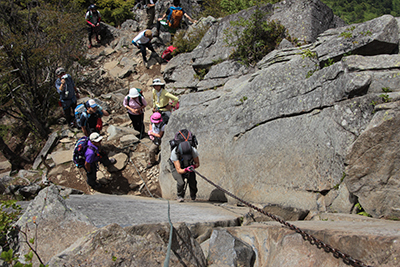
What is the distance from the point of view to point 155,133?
32.1ft

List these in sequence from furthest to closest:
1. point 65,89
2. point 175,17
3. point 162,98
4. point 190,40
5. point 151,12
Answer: point 151,12 → point 175,17 → point 190,40 → point 65,89 → point 162,98

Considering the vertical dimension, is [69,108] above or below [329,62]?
below

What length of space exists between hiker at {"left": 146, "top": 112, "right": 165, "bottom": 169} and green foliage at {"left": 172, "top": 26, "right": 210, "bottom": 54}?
289 inches

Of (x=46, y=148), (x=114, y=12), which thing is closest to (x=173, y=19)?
(x=114, y=12)

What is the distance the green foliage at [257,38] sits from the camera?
10.3 m

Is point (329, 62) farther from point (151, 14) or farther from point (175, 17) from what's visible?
point (151, 14)

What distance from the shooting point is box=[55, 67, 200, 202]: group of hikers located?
20.7ft

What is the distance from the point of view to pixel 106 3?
78.9 feet

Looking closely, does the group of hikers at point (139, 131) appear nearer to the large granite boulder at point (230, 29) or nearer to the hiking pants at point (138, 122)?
the hiking pants at point (138, 122)

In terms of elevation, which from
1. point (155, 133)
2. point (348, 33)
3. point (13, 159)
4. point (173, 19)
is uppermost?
point (173, 19)

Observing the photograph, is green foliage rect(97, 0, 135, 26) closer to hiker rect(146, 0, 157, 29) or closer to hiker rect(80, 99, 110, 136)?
hiker rect(146, 0, 157, 29)

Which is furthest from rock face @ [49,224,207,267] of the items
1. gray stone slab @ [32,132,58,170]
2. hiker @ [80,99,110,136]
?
gray stone slab @ [32,132,58,170]

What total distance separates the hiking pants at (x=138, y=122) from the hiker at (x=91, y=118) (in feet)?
4.60

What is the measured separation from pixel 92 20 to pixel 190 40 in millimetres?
9916
